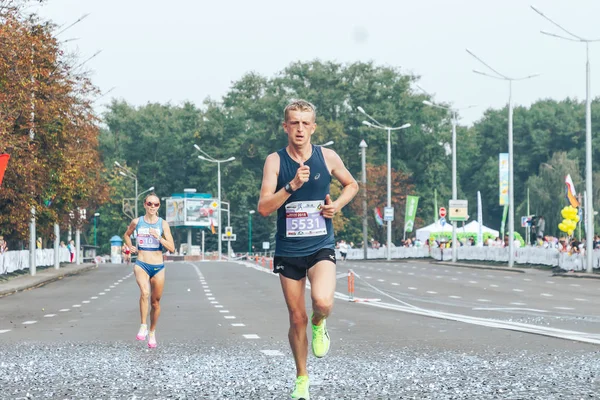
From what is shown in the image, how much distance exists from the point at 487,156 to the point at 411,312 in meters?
103

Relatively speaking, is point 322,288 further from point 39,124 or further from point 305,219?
point 39,124

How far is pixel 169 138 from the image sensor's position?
124m

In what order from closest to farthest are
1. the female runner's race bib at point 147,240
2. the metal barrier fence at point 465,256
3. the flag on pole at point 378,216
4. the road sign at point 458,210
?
1. the female runner's race bib at point 147,240
2. the metal barrier fence at point 465,256
3. the road sign at point 458,210
4. the flag on pole at point 378,216

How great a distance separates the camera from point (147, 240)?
14.9m

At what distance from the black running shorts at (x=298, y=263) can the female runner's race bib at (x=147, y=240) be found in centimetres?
663

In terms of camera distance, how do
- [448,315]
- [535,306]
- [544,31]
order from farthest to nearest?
[544,31] < [535,306] < [448,315]

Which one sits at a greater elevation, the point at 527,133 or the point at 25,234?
the point at 527,133

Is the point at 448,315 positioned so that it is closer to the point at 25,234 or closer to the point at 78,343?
the point at 78,343

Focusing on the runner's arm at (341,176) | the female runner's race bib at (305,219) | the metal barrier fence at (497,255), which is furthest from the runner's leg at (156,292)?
the metal barrier fence at (497,255)

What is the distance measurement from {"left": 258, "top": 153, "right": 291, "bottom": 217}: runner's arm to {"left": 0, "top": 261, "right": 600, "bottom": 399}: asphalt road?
4.19 feet

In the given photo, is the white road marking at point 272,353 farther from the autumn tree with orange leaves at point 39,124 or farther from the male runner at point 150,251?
the autumn tree with orange leaves at point 39,124

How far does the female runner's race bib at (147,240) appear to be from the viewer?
49.0 feet

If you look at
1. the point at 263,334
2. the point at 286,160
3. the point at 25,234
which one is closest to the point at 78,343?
the point at 263,334

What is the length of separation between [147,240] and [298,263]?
6768 mm
